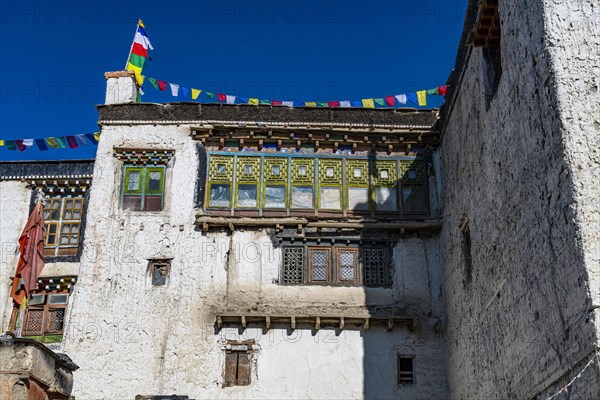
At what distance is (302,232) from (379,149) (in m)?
2.57

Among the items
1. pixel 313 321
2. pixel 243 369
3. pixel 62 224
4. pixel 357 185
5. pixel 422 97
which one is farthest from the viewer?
pixel 422 97

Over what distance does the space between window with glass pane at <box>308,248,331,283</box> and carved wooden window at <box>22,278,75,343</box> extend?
486 cm

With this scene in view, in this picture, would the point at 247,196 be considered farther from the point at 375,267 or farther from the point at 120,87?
the point at 120,87

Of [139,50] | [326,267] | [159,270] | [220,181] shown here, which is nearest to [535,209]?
[326,267]

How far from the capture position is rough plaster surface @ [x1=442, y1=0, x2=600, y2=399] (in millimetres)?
7785

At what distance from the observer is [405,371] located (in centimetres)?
1438

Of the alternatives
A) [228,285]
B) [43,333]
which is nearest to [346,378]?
[228,285]

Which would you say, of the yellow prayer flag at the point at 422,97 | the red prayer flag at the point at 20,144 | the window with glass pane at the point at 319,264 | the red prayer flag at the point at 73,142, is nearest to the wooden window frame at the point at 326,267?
the window with glass pane at the point at 319,264

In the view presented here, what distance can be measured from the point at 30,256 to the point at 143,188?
4.03 metres

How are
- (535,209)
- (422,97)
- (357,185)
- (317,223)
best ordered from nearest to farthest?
(535,209)
(317,223)
(357,185)
(422,97)

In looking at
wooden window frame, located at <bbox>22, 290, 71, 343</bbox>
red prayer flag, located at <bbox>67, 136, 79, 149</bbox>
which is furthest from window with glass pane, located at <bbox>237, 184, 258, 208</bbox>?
red prayer flag, located at <bbox>67, 136, 79, 149</bbox>

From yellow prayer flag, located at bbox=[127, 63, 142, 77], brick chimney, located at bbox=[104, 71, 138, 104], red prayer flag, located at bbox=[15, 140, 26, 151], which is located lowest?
red prayer flag, located at bbox=[15, 140, 26, 151]

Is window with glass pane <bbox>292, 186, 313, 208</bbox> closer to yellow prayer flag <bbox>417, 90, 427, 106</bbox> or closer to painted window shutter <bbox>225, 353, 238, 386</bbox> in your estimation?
yellow prayer flag <bbox>417, 90, 427, 106</bbox>

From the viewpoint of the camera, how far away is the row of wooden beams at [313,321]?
1424 centimetres
